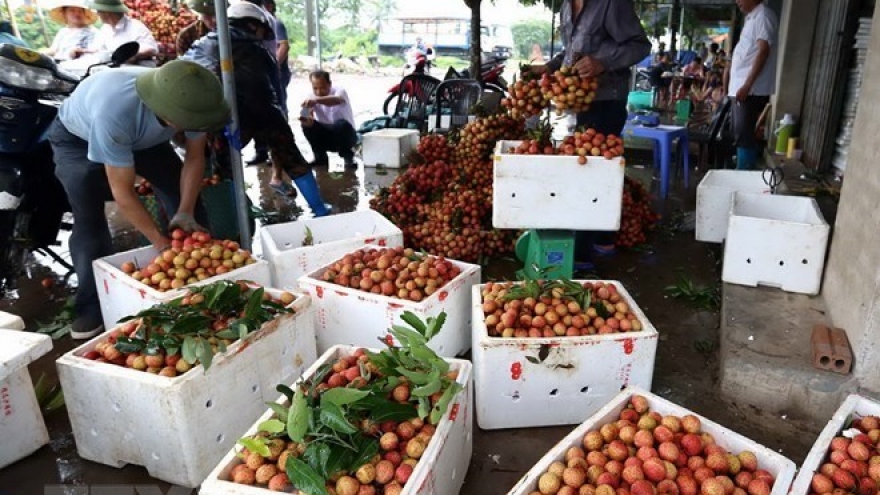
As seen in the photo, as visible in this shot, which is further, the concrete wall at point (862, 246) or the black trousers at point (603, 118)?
the black trousers at point (603, 118)

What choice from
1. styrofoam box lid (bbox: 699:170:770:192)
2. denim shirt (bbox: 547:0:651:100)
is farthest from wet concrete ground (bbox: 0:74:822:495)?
denim shirt (bbox: 547:0:651:100)

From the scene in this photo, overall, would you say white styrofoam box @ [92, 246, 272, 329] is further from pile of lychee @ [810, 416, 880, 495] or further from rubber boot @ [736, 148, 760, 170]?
rubber boot @ [736, 148, 760, 170]

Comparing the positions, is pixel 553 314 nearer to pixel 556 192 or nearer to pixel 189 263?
pixel 556 192

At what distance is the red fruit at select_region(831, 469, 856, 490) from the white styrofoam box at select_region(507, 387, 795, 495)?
10 cm

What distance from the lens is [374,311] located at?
2.79 m

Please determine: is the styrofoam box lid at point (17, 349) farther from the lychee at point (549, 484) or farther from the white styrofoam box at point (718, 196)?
the white styrofoam box at point (718, 196)

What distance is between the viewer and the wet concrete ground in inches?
92.0

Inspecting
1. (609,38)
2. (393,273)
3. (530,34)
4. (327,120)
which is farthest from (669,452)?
(530,34)

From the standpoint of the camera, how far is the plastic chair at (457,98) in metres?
7.59

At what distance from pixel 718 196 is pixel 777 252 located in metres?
1.02

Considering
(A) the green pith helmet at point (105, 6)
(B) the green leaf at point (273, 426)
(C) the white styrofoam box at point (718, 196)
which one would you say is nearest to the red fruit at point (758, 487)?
(B) the green leaf at point (273, 426)

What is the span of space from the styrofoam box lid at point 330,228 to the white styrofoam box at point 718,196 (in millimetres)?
2091

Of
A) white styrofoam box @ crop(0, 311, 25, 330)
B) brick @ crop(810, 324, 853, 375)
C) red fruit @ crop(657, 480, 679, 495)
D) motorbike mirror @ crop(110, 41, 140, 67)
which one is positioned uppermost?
motorbike mirror @ crop(110, 41, 140, 67)

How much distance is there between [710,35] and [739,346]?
4133 cm
